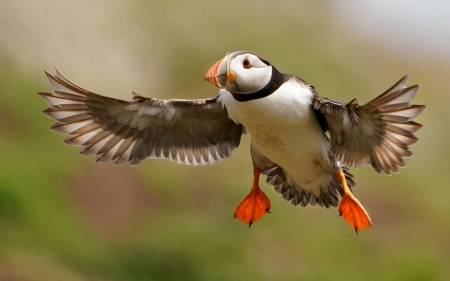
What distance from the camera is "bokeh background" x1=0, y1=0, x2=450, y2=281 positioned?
29.3ft

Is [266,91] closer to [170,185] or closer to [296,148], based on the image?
[296,148]

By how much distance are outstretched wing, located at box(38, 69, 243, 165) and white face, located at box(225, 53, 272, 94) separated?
813 millimetres

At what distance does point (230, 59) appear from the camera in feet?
12.7

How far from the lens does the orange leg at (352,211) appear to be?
15.5ft

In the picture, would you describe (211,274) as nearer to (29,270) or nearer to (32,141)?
(29,270)

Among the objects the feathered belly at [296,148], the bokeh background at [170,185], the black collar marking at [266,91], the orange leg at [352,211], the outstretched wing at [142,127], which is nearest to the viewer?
the black collar marking at [266,91]

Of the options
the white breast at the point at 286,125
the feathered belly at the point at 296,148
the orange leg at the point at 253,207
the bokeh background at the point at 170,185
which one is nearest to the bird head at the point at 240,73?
the white breast at the point at 286,125

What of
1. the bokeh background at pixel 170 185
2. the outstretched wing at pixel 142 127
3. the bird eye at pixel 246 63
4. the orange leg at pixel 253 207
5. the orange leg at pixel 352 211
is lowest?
the orange leg at pixel 352 211

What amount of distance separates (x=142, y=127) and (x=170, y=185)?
17.3 feet

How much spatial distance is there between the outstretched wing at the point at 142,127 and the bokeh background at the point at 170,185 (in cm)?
366

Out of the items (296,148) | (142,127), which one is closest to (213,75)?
(296,148)

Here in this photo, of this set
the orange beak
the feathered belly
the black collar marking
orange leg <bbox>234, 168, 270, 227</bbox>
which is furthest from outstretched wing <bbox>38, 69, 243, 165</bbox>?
the orange beak

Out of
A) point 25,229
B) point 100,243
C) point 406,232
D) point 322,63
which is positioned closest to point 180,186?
point 100,243

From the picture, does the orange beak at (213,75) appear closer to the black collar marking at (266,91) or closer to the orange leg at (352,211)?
the black collar marking at (266,91)
